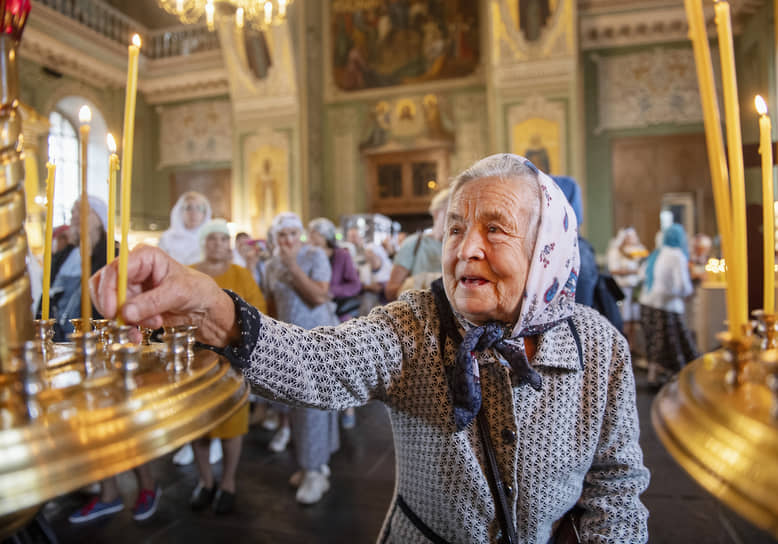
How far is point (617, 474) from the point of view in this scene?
1.31 m

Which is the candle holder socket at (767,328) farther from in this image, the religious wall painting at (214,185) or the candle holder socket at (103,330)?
the religious wall painting at (214,185)

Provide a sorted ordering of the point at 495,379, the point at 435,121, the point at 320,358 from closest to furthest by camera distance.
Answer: the point at 320,358 → the point at 495,379 → the point at 435,121

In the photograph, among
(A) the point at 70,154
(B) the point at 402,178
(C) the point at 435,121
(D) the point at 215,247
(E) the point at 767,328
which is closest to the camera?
(E) the point at 767,328

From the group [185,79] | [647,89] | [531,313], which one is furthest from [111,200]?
[185,79]

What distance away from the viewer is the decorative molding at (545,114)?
10.6 meters

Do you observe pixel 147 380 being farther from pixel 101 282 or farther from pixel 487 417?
pixel 487 417

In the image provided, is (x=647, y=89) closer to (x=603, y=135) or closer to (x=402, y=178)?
(x=603, y=135)

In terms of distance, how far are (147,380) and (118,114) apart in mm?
14820

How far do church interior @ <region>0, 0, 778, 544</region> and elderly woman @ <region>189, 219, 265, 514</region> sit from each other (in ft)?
19.8

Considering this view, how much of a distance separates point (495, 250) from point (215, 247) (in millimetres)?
2517

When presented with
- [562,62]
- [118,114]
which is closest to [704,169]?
[562,62]

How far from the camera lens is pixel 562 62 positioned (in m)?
10.5

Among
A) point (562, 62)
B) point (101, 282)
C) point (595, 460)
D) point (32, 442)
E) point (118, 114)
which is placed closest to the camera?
point (32, 442)

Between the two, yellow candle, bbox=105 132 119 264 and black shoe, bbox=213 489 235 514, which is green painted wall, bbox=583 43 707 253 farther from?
yellow candle, bbox=105 132 119 264
